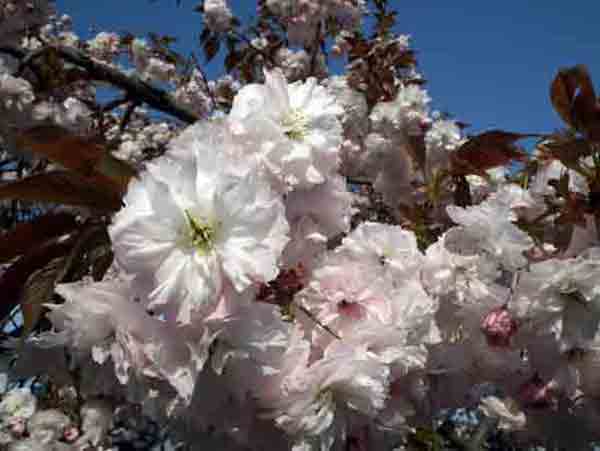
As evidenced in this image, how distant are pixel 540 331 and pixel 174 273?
2.55ft

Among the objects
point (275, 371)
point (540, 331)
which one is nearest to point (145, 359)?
point (275, 371)

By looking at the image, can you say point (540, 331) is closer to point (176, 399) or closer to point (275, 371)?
point (275, 371)

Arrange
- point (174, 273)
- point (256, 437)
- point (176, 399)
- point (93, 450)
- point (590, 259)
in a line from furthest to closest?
point (93, 450)
point (590, 259)
point (256, 437)
point (176, 399)
point (174, 273)

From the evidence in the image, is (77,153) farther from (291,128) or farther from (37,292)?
(291,128)

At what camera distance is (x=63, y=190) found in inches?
33.6

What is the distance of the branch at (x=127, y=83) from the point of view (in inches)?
99.2

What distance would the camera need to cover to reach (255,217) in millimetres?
777

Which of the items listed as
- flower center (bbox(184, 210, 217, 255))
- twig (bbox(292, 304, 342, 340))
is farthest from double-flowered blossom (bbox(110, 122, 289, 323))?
twig (bbox(292, 304, 342, 340))

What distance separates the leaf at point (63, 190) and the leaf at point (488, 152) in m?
0.90

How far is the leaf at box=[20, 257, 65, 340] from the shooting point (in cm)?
84

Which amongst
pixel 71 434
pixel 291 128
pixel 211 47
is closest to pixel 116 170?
pixel 291 128

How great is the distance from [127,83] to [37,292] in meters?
1.90

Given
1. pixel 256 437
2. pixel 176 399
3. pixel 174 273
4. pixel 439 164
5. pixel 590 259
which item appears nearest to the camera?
pixel 174 273

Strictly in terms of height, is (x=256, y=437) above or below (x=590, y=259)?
below
